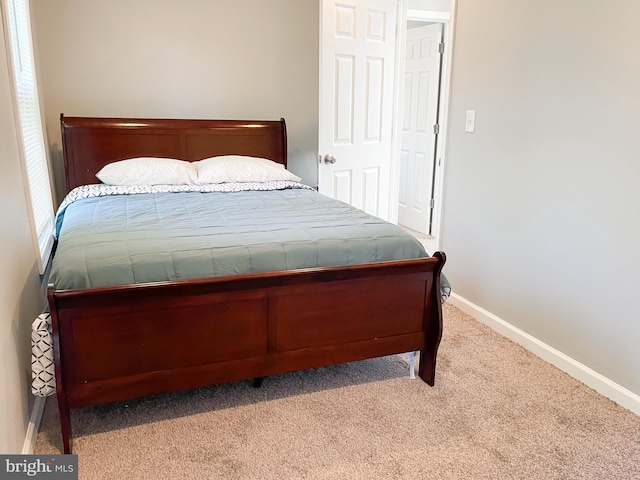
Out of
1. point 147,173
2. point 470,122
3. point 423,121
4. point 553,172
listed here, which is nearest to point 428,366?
point 553,172

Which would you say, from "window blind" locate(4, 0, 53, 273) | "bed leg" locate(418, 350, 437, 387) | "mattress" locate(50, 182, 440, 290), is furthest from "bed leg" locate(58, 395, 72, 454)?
"bed leg" locate(418, 350, 437, 387)

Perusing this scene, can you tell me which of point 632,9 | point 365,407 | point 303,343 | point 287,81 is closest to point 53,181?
point 287,81

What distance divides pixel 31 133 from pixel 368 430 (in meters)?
2.39

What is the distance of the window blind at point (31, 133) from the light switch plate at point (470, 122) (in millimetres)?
2352

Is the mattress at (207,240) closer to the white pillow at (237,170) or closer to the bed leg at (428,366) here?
the bed leg at (428,366)

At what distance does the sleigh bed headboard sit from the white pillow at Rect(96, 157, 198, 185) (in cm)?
15

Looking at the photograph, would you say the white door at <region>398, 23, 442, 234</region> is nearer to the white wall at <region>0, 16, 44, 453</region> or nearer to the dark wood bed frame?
the dark wood bed frame

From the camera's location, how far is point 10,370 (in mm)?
1695

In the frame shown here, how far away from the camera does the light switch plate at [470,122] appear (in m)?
2.91

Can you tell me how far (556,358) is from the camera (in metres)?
2.49

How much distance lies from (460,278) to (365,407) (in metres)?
1.36

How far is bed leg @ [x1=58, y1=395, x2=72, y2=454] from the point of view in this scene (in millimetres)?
1744

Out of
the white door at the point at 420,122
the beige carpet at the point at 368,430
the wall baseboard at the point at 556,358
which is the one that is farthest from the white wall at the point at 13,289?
the white door at the point at 420,122

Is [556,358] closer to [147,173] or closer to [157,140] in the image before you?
[147,173]
